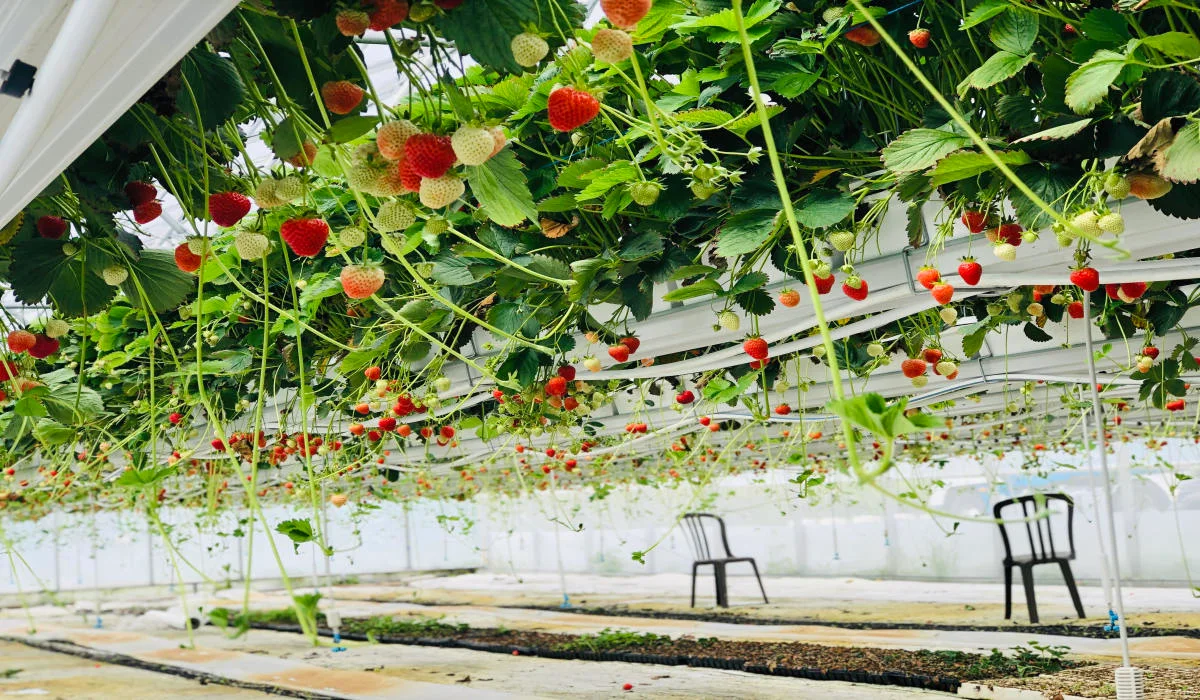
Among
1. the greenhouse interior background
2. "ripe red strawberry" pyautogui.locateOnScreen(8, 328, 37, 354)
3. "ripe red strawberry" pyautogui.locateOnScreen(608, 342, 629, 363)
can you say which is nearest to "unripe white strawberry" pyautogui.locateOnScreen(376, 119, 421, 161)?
the greenhouse interior background

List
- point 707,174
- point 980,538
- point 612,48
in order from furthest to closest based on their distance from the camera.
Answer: point 980,538
point 707,174
point 612,48

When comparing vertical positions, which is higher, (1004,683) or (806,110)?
(806,110)

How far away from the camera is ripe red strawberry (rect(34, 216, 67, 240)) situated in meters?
1.12

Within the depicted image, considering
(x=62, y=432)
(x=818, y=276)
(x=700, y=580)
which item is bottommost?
(x=700, y=580)

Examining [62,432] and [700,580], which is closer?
[62,432]

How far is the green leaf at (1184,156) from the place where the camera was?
3.16 ft

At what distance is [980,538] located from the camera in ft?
38.1

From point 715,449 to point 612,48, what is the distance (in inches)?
289

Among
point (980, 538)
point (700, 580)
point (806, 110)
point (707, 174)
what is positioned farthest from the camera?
point (700, 580)

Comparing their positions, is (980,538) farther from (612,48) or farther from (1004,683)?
(612,48)

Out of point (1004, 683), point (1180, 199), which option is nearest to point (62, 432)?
point (1180, 199)

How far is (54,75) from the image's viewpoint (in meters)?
0.60

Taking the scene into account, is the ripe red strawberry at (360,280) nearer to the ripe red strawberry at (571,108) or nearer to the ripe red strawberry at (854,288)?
the ripe red strawberry at (571,108)

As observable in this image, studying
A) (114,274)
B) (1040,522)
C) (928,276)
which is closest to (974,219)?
(928,276)
